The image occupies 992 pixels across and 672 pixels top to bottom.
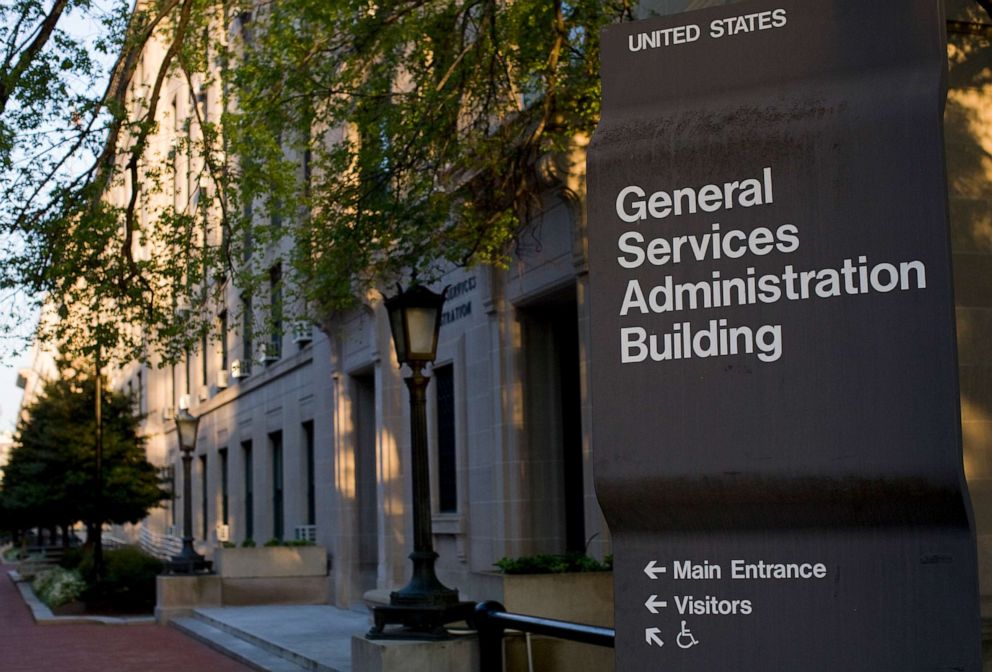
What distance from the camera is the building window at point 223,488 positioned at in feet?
130

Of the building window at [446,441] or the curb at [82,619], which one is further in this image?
the curb at [82,619]

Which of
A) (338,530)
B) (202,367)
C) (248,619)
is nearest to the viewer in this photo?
(248,619)

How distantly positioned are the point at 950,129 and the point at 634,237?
24.3ft

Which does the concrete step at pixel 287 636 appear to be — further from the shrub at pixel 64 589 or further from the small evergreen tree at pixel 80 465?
the small evergreen tree at pixel 80 465

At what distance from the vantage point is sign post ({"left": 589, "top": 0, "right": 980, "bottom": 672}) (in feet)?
11.2

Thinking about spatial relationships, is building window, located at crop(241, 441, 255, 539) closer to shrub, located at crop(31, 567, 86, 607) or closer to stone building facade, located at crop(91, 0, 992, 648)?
stone building facade, located at crop(91, 0, 992, 648)

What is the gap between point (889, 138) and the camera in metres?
3.54

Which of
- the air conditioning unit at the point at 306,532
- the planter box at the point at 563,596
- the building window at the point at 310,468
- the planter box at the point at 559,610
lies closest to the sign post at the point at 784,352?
the planter box at the point at 559,610

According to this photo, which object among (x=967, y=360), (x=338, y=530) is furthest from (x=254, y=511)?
(x=967, y=360)

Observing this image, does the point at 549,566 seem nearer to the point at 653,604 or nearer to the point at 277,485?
the point at 653,604

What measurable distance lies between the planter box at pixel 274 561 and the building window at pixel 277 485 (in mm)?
6272

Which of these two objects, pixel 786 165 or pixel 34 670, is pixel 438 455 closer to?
pixel 34 670

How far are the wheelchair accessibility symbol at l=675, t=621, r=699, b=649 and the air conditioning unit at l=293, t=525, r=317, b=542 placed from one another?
25998mm

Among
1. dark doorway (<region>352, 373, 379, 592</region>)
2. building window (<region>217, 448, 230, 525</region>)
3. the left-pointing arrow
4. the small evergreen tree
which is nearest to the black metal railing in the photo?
the left-pointing arrow
